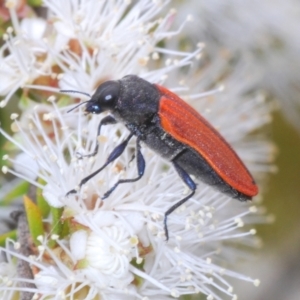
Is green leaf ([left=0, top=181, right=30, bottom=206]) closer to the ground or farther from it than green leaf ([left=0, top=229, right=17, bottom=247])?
farther from it

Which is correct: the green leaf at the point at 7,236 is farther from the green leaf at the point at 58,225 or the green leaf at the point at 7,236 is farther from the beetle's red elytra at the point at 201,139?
the beetle's red elytra at the point at 201,139

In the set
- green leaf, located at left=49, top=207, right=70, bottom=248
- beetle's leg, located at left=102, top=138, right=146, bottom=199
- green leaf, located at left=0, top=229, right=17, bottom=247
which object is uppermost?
beetle's leg, located at left=102, top=138, right=146, bottom=199

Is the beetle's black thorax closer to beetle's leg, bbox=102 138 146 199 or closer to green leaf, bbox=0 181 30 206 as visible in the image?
beetle's leg, bbox=102 138 146 199

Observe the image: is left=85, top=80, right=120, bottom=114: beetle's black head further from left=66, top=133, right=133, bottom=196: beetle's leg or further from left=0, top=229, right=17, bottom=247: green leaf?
left=0, top=229, right=17, bottom=247: green leaf

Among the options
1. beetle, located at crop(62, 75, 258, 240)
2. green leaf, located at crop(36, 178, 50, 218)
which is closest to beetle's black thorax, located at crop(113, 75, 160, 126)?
beetle, located at crop(62, 75, 258, 240)

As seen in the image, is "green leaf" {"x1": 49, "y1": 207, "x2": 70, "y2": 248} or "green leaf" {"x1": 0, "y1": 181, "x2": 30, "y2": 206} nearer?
"green leaf" {"x1": 49, "y1": 207, "x2": 70, "y2": 248}

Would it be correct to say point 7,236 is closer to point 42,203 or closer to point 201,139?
point 42,203

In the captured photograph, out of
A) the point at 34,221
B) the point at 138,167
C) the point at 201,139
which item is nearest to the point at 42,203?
the point at 34,221

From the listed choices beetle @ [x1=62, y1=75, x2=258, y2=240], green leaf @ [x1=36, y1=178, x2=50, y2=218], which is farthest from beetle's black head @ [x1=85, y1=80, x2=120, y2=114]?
green leaf @ [x1=36, y1=178, x2=50, y2=218]
